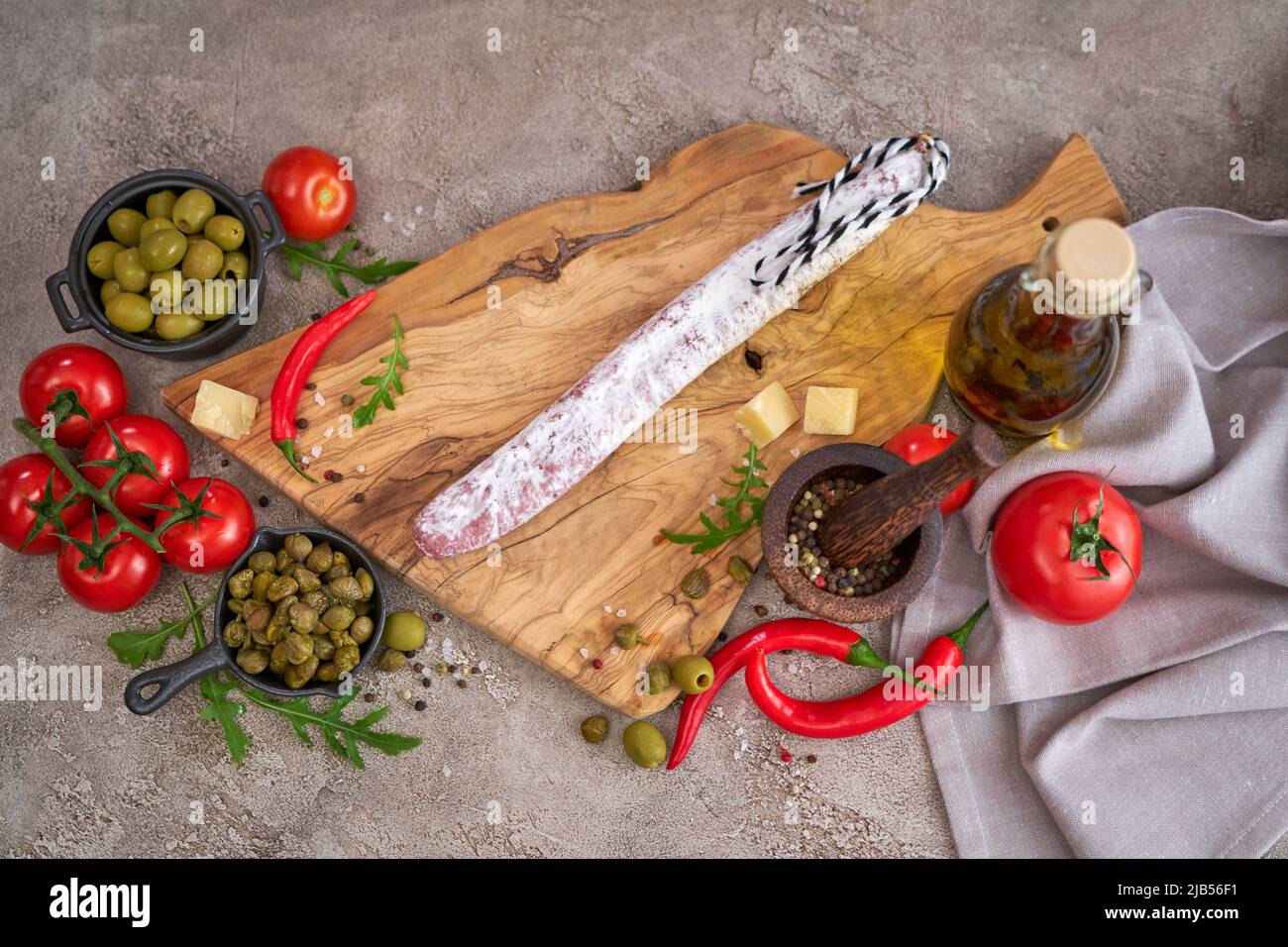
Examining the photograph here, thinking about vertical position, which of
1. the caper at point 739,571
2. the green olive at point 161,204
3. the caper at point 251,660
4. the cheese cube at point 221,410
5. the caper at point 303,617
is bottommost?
the caper at point 251,660

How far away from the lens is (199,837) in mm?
2367

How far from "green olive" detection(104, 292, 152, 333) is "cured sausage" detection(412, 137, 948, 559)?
803 millimetres

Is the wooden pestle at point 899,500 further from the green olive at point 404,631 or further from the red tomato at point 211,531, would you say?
the red tomato at point 211,531

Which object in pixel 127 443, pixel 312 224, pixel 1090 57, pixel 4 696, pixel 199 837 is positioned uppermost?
pixel 1090 57

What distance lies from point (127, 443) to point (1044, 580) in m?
2.11

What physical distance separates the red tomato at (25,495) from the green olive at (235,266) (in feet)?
1.96

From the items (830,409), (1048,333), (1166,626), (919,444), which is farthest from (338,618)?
(1166,626)

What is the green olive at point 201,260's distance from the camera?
2.25 m

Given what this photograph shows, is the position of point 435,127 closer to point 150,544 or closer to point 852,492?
point 150,544

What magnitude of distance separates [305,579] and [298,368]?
0.50 m

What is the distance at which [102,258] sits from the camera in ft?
7.47

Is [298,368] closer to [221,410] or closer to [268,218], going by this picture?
[221,410]

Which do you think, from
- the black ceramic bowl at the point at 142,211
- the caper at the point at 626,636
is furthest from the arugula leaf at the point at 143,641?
the caper at the point at 626,636
